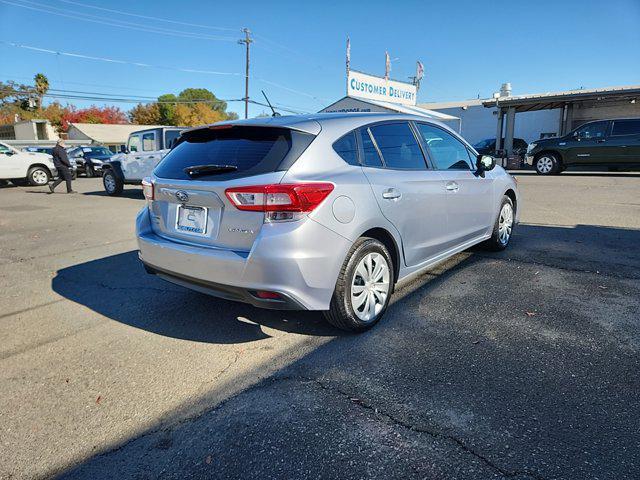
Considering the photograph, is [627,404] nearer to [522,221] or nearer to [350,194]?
[350,194]

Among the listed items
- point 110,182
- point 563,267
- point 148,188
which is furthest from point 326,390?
point 110,182

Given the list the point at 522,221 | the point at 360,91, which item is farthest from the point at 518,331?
the point at 360,91

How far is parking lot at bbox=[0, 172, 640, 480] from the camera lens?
200 centimetres

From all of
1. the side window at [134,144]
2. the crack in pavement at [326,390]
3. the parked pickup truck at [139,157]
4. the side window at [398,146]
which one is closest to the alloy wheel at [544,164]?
the parked pickup truck at [139,157]

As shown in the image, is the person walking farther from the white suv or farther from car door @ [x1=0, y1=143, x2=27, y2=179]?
car door @ [x1=0, y1=143, x2=27, y2=179]

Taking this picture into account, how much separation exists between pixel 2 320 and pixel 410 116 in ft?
13.5

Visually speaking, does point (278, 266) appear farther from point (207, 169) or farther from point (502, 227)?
point (502, 227)

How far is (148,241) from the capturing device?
133 inches

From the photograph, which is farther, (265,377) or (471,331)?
(471,331)

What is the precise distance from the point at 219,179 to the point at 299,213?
627 mm

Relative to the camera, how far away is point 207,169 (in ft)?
9.82

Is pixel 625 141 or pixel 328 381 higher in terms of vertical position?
pixel 625 141

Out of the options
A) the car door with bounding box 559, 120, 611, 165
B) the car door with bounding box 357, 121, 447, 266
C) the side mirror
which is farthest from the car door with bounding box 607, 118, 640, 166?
the car door with bounding box 357, 121, 447, 266

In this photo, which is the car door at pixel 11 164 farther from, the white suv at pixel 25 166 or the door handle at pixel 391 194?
the door handle at pixel 391 194
